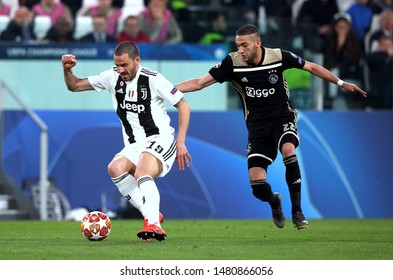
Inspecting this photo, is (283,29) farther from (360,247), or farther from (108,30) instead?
(360,247)

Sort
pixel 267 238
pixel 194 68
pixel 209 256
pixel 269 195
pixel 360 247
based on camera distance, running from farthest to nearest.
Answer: pixel 194 68 → pixel 269 195 → pixel 267 238 → pixel 360 247 → pixel 209 256

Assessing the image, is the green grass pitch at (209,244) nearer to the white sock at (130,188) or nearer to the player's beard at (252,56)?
the white sock at (130,188)

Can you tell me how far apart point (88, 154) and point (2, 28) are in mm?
2681

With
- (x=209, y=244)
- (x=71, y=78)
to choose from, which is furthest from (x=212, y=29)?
(x=209, y=244)

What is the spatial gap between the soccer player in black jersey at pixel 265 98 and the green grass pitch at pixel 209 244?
0.73 meters

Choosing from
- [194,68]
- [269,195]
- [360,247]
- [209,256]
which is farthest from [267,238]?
[194,68]

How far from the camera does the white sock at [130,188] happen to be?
11.8 metres

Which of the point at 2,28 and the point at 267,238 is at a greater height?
the point at 2,28

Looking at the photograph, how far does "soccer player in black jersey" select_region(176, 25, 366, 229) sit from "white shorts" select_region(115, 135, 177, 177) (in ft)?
3.48

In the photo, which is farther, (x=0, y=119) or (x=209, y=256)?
(x=0, y=119)

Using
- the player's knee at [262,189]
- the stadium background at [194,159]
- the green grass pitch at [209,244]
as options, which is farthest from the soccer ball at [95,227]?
the stadium background at [194,159]

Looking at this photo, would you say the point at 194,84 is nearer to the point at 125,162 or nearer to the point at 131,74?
the point at 131,74

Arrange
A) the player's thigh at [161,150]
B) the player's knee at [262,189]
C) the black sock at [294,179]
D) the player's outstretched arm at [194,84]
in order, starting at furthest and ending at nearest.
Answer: the player's knee at [262,189] → the black sock at [294,179] → the player's outstretched arm at [194,84] → the player's thigh at [161,150]

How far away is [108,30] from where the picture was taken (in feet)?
63.1
